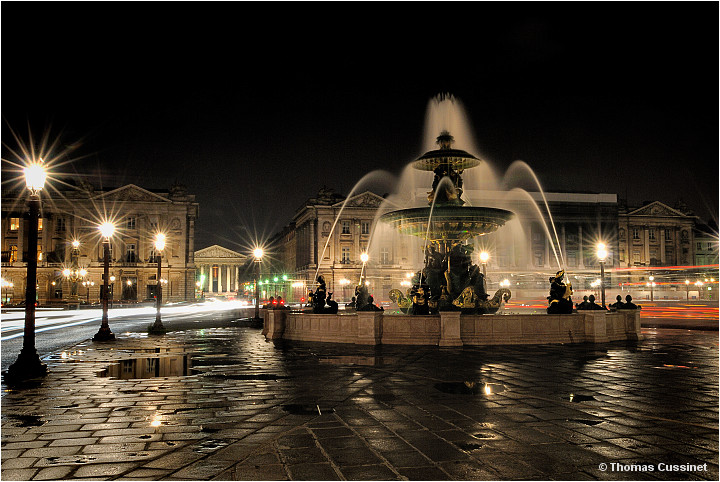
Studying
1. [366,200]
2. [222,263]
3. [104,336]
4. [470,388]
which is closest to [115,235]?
[366,200]

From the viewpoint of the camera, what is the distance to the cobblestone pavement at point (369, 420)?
5.32 m

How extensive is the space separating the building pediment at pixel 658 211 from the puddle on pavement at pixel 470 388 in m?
104

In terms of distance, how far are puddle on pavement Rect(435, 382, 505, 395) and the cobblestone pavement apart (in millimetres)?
32

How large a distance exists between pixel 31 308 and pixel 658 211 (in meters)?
111

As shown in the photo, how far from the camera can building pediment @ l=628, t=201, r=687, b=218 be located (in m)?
103

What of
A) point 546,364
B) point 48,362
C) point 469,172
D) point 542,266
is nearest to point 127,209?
point 542,266

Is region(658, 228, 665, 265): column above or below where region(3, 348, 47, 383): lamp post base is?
above

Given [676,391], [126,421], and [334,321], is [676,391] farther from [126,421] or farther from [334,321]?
[334,321]

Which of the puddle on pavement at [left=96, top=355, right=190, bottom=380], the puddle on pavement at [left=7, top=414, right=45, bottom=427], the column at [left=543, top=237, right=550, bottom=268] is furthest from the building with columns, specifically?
the puddle on pavement at [left=7, top=414, right=45, bottom=427]

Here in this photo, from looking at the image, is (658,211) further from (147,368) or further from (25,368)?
(25,368)

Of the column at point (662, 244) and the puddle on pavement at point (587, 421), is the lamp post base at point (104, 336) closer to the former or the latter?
the puddle on pavement at point (587, 421)

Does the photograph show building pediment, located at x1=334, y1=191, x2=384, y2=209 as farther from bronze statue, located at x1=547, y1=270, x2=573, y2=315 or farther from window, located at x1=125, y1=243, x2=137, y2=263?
bronze statue, located at x1=547, y1=270, x2=573, y2=315

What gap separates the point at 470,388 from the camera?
367 inches

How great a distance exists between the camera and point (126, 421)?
713 cm
